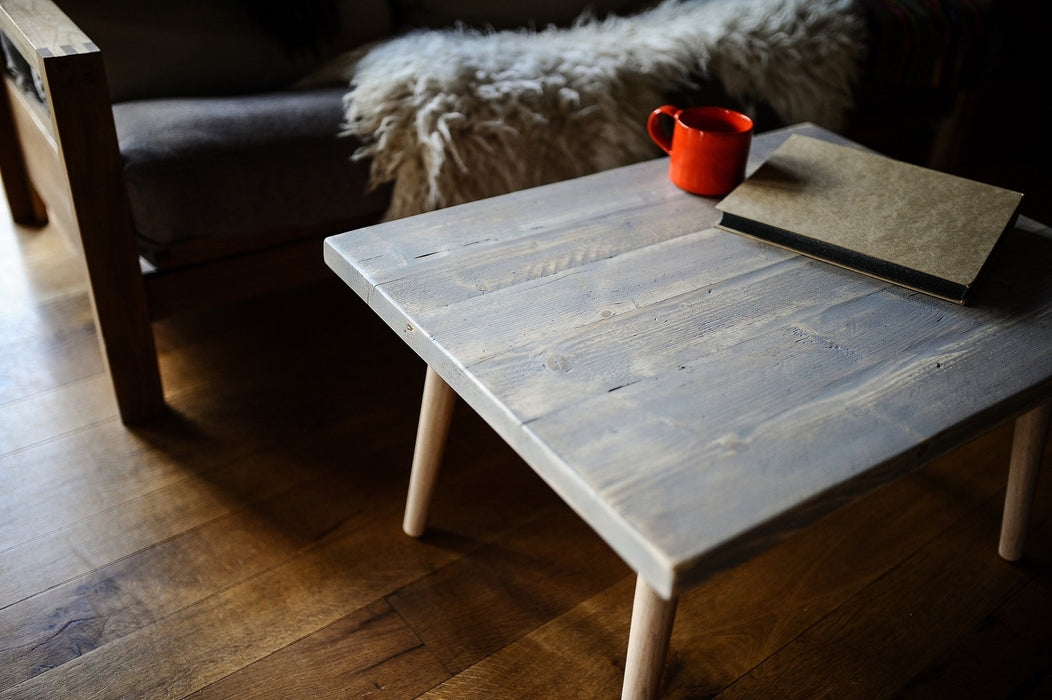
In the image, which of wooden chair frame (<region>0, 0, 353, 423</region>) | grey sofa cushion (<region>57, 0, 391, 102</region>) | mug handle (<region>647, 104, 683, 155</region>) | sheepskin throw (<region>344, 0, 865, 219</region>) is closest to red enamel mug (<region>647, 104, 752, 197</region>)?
mug handle (<region>647, 104, 683, 155</region>)

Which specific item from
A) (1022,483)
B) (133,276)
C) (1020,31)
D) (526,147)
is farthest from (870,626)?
(1020,31)

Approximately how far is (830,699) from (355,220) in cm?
84

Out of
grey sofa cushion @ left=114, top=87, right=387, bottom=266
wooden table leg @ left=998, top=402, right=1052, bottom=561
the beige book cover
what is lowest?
wooden table leg @ left=998, top=402, right=1052, bottom=561

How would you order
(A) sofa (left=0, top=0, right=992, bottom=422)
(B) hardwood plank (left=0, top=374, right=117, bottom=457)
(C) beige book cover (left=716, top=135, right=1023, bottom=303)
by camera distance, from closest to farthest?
(C) beige book cover (left=716, top=135, right=1023, bottom=303)
(A) sofa (left=0, top=0, right=992, bottom=422)
(B) hardwood plank (left=0, top=374, right=117, bottom=457)

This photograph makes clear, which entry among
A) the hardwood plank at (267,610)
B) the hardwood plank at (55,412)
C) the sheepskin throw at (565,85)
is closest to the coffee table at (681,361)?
the hardwood plank at (267,610)

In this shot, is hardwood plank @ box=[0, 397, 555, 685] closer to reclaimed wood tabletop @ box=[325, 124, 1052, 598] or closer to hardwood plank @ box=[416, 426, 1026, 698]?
hardwood plank @ box=[416, 426, 1026, 698]

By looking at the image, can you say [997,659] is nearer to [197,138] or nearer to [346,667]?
[346,667]

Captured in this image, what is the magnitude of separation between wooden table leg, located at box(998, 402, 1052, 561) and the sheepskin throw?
2.18 ft

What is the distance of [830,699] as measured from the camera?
812 millimetres

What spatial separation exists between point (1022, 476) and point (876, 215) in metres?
0.36

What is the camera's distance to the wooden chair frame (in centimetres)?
89

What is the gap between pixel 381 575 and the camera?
0.92 m

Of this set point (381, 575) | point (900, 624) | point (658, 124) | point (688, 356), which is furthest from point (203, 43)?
point (900, 624)

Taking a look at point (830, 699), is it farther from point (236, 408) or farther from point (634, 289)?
point (236, 408)
